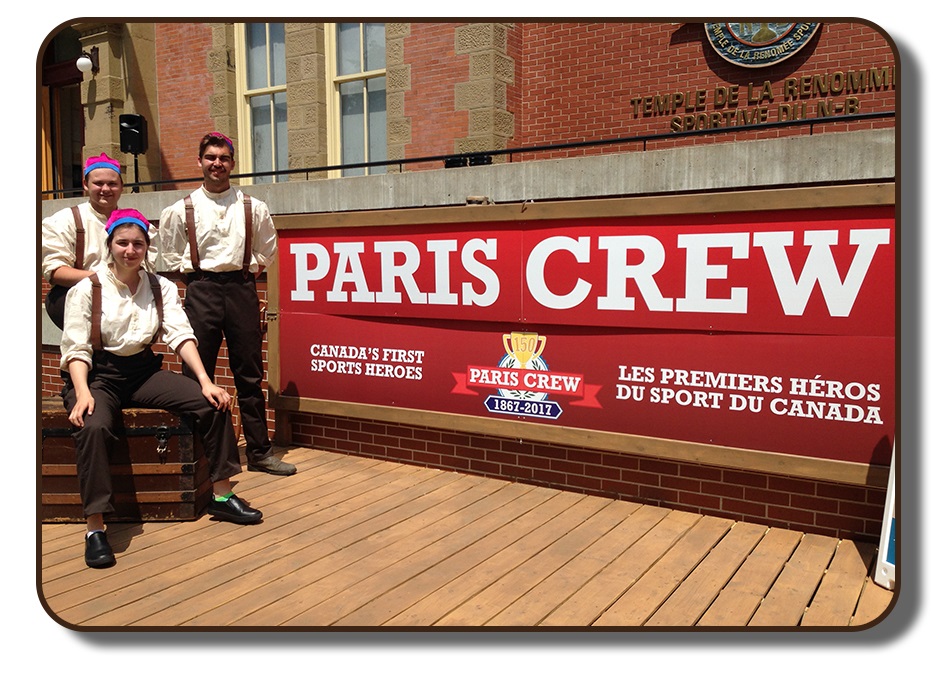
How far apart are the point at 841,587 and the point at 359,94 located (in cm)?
780

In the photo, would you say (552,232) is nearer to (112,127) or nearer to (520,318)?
(520,318)

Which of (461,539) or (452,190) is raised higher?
(452,190)

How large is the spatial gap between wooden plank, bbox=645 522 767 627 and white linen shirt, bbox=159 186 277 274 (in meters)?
3.43

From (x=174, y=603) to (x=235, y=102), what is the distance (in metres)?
8.48

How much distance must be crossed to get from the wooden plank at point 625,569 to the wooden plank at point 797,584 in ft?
1.87

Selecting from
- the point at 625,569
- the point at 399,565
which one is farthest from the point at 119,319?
the point at 625,569

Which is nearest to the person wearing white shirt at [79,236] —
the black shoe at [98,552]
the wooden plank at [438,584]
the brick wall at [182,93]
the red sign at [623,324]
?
the black shoe at [98,552]

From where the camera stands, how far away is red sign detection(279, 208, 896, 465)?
3771mm

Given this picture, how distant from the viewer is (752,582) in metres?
3.41

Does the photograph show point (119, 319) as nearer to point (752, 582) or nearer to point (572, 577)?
point (572, 577)

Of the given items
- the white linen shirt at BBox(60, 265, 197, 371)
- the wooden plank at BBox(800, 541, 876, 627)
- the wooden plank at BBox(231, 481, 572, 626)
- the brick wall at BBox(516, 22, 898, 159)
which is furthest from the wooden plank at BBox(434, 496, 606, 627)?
the brick wall at BBox(516, 22, 898, 159)

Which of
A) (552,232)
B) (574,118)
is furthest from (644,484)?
(574,118)

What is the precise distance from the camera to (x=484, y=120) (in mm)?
7816

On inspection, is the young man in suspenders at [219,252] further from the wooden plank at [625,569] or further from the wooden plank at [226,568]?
the wooden plank at [625,569]
